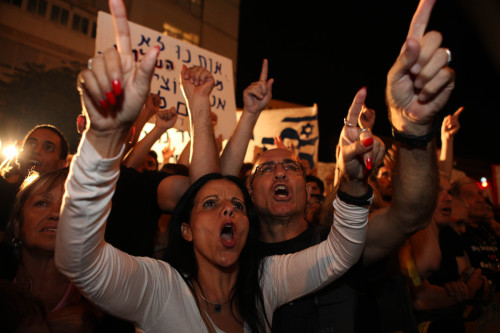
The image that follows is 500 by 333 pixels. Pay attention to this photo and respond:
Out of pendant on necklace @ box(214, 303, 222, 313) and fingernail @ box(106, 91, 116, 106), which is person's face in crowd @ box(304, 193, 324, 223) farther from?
fingernail @ box(106, 91, 116, 106)

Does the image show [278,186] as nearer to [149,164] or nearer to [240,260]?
[240,260]

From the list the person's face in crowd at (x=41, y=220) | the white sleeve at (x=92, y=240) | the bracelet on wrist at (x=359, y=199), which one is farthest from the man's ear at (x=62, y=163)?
the bracelet on wrist at (x=359, y=199)

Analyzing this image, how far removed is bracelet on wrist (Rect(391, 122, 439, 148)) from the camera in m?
1.51

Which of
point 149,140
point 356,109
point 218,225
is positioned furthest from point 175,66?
point 356,109

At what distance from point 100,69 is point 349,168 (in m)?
1.08

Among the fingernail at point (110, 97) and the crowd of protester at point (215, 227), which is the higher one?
the fingernail at point (110, 97)

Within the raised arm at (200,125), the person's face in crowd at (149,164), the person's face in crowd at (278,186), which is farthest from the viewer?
the person's face in crowd at (149,164)

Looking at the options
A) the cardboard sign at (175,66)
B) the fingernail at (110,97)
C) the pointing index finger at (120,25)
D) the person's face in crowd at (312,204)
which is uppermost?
the cardboard sign at (175,66)

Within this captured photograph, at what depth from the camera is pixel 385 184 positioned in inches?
175

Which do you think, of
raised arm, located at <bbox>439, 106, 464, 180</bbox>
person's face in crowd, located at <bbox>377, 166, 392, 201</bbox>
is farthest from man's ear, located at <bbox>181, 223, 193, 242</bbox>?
raised arm, located at <bbox>439, 106, 464, 180</bbox>

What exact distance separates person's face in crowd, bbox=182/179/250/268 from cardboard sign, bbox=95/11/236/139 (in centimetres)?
195

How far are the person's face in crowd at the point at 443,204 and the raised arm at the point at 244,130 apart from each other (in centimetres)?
178

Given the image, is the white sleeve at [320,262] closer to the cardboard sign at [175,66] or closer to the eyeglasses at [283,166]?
the eyeglasses at [283,166]

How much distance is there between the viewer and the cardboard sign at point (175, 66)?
3.39 meters
